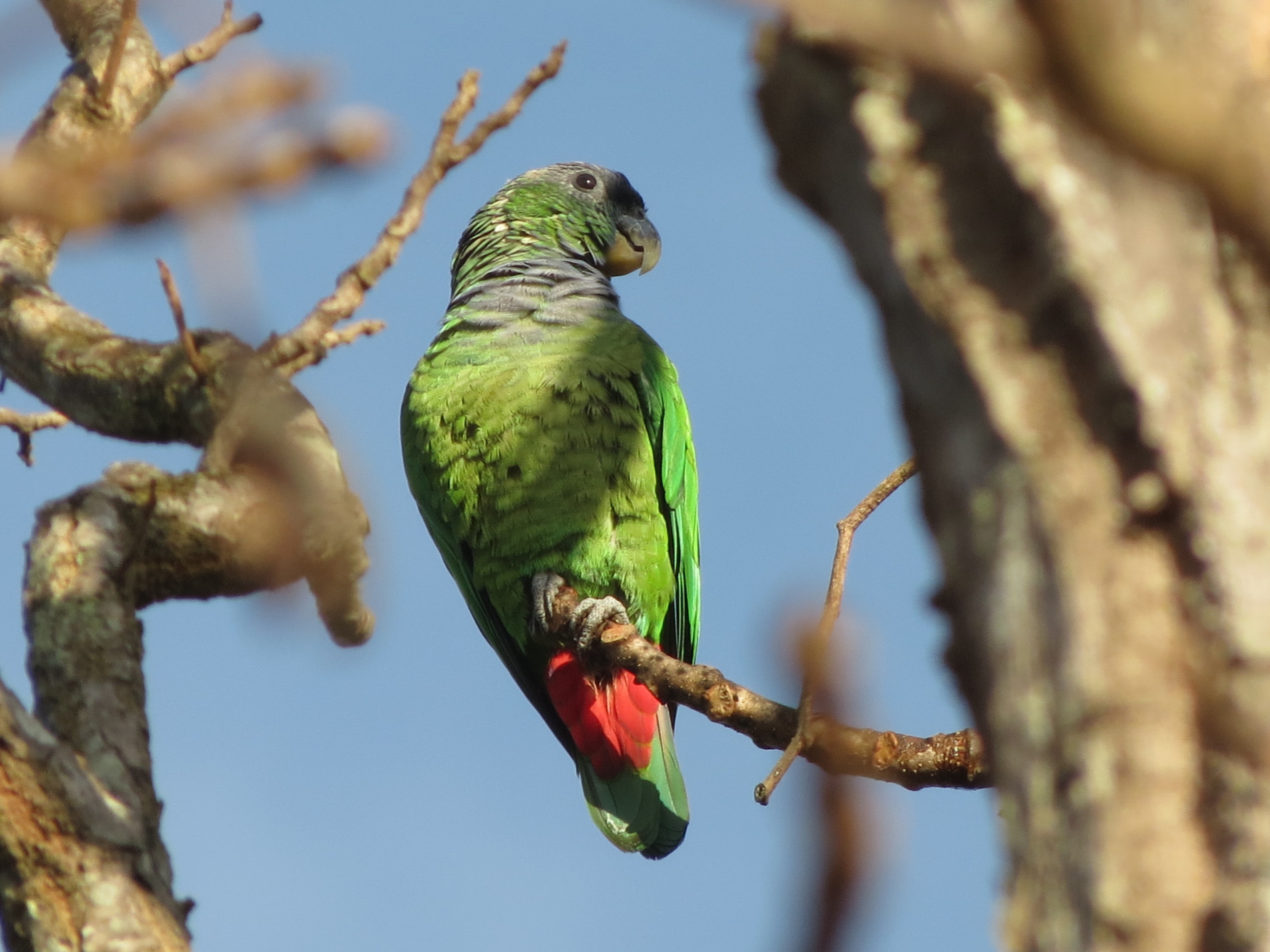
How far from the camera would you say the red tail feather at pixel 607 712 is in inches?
177

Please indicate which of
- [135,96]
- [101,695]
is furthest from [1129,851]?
[135,96]

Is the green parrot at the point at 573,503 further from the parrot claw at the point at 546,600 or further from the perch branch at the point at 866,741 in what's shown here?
the perch branch at the point at 866,741

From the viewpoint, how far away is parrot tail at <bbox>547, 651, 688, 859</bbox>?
450 cm

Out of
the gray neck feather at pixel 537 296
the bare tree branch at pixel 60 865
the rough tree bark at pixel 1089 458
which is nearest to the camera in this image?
the rough tree bark at pixel 1089 458

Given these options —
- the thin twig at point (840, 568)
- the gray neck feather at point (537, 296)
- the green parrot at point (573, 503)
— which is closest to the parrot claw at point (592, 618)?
the green parrot at point (573, 503)

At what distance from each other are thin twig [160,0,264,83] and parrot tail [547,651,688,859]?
7.47 ft

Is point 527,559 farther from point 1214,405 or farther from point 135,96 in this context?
point 1214,405

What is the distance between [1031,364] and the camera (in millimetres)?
1238

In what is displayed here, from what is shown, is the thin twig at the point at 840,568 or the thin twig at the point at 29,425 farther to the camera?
the thin twig at the point at 29,425

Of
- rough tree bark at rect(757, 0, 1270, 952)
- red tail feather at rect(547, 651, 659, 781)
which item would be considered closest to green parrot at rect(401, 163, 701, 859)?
red tail feather at rect(547, 651, 659, 781)

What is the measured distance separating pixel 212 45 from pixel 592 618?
2177 mm

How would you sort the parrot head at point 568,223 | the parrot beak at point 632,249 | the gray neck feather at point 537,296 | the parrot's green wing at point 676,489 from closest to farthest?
the parrot's green wing at point 676,489
the gray neck feather at point 537,296
the parrot head at point 568,223
the parrot beak at point 632,249

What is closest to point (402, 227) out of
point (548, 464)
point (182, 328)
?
point (182, 328)

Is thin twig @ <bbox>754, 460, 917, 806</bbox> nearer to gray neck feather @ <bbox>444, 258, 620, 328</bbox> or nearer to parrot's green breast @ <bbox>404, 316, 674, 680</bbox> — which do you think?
parrot's green breast @ <bbox>404, 316, 674, 680</bbox>
